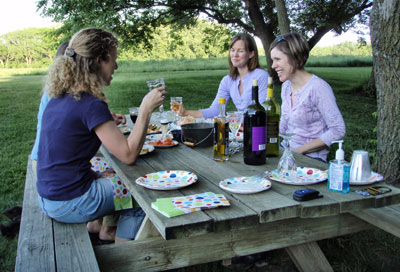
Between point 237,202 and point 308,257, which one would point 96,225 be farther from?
point 237,202

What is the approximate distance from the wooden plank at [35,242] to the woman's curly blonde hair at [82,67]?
67cm

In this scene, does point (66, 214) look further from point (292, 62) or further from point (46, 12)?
point (46, 12)

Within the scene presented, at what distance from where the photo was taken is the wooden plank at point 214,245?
1689 millimetres

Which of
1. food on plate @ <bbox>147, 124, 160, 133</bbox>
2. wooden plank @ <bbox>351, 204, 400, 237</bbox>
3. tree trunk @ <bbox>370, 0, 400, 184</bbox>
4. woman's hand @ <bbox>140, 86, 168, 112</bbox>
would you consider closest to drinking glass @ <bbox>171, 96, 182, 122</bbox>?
food on plate @ <bbox>147, 124, 160, 133</bbox>

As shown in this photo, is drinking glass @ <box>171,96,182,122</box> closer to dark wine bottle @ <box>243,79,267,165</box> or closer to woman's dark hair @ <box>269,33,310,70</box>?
woman's dark hair @ <box>269,33,310,70</box>

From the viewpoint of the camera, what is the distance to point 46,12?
9.52 meters

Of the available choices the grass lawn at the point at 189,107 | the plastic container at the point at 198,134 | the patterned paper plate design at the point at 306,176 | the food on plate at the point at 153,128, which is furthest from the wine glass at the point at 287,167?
the food on plate at the point at 153,128

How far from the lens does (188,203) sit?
1.33m

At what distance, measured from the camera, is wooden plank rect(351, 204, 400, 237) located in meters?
1.75

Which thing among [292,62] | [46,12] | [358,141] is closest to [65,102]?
[292,62]

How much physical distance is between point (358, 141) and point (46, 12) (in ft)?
26.8

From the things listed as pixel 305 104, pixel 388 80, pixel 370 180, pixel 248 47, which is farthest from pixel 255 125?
pixel 388 80

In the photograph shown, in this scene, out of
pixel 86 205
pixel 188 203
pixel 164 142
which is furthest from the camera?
pixel 164 142

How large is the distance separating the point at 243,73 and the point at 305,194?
94.2 inches
